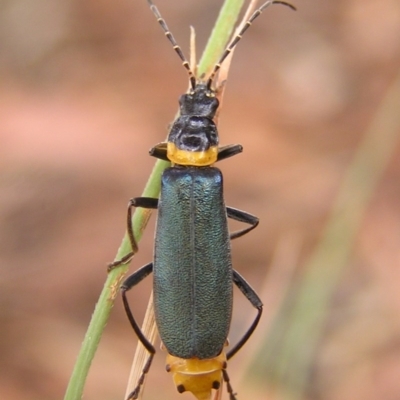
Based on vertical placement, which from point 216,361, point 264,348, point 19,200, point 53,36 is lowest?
point 264,348

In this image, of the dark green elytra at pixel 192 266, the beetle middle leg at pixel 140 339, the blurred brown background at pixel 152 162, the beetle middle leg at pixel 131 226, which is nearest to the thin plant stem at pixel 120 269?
the beetle middle leg at pixel 131 226

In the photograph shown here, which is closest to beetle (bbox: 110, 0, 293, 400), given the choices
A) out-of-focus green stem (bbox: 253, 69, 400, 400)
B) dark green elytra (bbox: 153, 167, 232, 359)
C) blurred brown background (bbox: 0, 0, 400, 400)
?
dark green elytra (bbox: 153, 167, 232, 359)

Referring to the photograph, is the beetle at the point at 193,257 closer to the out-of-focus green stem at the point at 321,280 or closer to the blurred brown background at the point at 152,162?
the out-of-focus green stem at the point at 321,280

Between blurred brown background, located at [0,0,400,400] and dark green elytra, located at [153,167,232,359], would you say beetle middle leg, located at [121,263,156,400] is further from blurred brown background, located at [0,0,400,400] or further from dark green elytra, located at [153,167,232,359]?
blurred brown background, located at [0,0,400,400]

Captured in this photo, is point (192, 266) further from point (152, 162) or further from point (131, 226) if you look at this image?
point (152, 162)

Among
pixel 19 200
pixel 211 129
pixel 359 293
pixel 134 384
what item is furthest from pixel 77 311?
pixel 134 384

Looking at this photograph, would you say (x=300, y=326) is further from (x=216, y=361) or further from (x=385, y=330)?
(x=385, y=330)

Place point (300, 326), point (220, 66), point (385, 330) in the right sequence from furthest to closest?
point (385, 330) < point (300, 326) < point (220, 66)

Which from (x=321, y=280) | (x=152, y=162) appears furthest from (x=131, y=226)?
(x=152, y=162)
